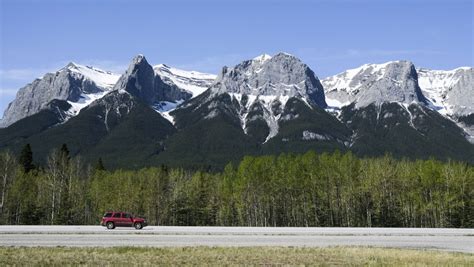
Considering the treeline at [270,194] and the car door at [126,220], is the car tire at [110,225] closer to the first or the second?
the car door at [126,220]

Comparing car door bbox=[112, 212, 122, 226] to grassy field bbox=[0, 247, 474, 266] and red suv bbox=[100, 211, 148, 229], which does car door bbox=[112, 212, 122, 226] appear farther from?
grassy field bbox=[0, 247, 474, 266]

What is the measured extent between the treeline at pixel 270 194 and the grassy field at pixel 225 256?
55408mm

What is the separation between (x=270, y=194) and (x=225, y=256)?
2677 inches

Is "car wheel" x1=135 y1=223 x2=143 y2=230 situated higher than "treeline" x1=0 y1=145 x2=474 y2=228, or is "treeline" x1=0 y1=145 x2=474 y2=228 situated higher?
"treeline" x1=0 y1=145 x2=474 y2=228

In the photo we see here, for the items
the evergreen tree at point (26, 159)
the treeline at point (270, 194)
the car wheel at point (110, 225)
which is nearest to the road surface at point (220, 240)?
the car wheel at point (110, 225)

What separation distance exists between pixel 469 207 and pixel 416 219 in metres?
11.2

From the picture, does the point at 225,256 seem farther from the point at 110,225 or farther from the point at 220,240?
the point at 110,225

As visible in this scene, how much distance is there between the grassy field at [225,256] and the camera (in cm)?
2786

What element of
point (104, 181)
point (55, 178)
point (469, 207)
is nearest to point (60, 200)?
point (55, 178)

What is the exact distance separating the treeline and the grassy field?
55.4m

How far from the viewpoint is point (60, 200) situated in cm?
8631

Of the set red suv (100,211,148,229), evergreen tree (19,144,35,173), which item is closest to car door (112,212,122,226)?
red suv (100,211,148,229)

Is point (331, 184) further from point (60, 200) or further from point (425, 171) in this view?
point (60, 200)

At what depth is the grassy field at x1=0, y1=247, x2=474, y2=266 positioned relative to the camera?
91.4 ft
